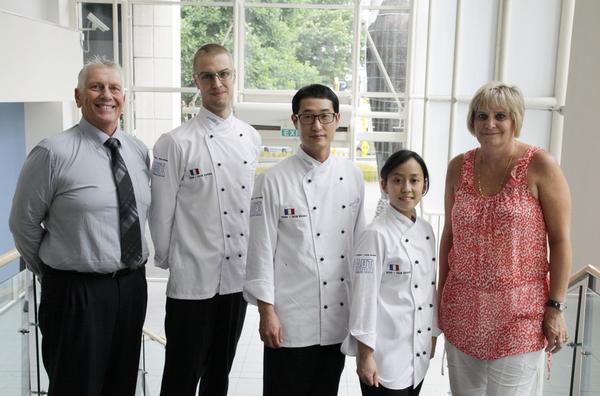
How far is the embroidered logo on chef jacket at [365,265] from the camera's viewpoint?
166 centimetres

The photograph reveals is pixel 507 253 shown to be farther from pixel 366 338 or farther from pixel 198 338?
pixel 198 338

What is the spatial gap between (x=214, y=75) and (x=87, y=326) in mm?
903

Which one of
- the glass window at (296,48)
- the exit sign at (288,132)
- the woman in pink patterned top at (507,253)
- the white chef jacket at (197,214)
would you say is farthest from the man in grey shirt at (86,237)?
the glass window at (296,48)

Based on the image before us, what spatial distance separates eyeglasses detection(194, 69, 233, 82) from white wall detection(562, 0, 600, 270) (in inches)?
48.4

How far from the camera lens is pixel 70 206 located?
1.79 meters

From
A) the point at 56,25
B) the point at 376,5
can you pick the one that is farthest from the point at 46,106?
the point at 376,5

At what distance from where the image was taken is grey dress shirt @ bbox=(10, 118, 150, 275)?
1.79m

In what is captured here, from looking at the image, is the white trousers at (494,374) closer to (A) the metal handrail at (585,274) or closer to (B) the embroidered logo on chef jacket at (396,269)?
(B) the embroidered logo on chef jacket at (396,269)

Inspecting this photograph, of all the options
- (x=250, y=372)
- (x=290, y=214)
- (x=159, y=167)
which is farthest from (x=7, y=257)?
(x=250, y=372)

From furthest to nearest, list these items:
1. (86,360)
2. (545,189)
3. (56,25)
Answer: 1. (56,25)
2. (86,360)
3. (545,189)

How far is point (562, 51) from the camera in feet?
9.03

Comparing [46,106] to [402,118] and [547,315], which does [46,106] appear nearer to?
[402,118]

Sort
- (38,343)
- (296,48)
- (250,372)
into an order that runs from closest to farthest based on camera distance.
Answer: (38,343), (250,372), (296,48)

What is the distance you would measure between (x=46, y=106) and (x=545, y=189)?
17.0 ft
